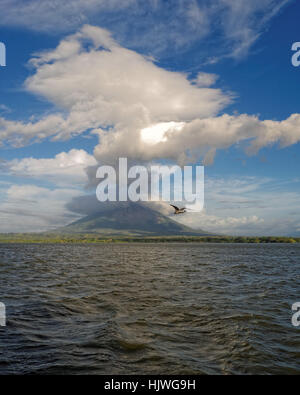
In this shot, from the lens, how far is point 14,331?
1493 centimetres

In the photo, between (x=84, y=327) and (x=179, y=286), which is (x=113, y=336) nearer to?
(x=84, y=327)

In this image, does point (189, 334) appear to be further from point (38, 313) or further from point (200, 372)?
point (38, 313)

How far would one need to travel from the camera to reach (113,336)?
14273 millimetres

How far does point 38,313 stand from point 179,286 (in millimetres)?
15613
